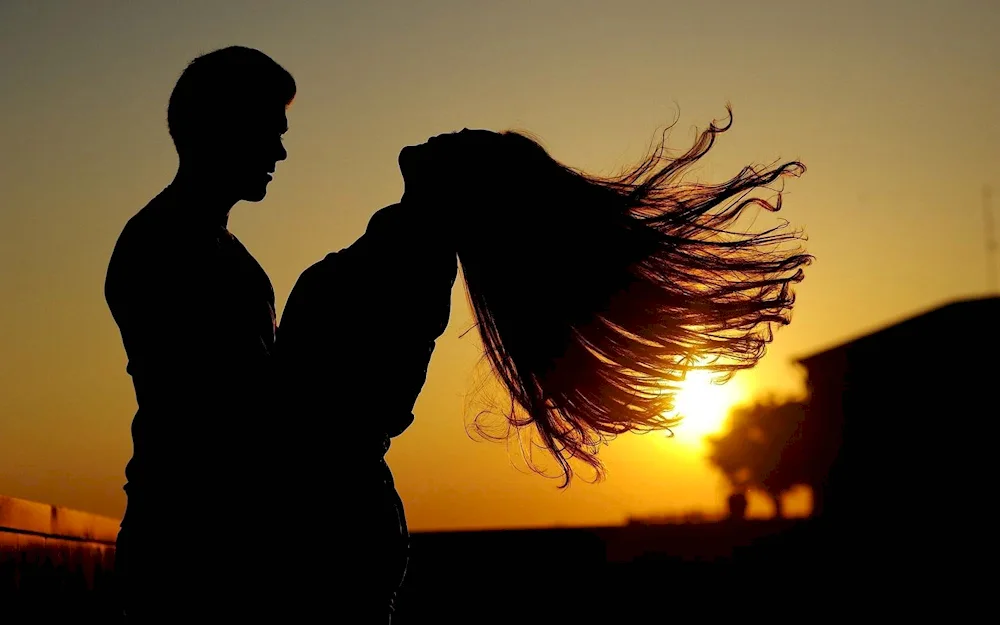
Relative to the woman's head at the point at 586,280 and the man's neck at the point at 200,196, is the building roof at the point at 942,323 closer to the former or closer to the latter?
the woman's head at the point at 586,280

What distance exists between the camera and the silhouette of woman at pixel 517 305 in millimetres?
2240

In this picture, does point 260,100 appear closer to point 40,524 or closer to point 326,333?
point 326,333

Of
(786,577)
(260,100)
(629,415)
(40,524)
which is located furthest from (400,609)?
(786,577)

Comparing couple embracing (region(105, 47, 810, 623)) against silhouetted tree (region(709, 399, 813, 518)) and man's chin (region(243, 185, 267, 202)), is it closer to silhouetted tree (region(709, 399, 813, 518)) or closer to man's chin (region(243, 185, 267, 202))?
man's chin (region(243, 185, 267, 202))

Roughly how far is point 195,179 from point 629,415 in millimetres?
1117

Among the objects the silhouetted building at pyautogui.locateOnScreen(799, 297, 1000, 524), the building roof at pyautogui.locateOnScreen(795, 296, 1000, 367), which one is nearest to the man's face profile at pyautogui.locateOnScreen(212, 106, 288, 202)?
the silhouetted building at pyautogui.locateOnScreen(799, 297, 1000, 524)

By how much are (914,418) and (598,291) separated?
52.0 m

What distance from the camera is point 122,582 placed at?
2188 mm

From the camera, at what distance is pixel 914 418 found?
51406 mm

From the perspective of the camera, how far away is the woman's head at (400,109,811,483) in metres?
2.51

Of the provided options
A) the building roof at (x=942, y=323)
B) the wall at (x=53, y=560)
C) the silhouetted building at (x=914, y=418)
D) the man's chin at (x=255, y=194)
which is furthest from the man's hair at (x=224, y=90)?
the building roof at (x=942, y=323)

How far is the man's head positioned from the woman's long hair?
46 cm

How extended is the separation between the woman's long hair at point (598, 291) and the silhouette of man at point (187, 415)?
0.56 metres

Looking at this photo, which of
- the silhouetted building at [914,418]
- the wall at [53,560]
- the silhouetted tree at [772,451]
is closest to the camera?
the wall at [53,560]
